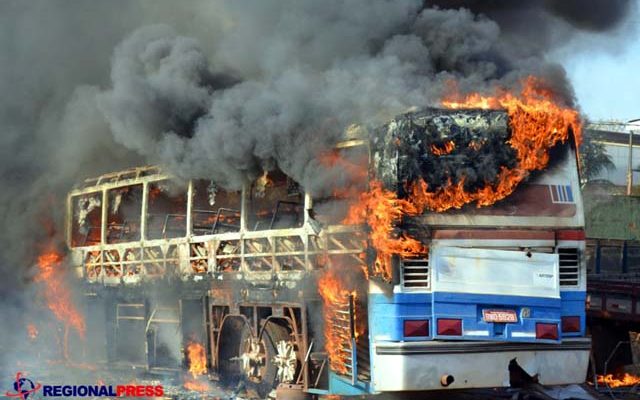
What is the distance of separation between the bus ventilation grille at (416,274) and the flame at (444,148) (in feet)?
3.23

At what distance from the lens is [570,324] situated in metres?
8.20

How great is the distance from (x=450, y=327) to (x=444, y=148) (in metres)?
1.62

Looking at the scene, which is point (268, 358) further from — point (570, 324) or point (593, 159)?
point (593, 159)

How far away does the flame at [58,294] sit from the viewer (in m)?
13.8

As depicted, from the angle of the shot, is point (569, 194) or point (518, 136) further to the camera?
point (569, 194)

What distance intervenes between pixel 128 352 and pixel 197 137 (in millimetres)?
4185

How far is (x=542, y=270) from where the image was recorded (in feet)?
26.1

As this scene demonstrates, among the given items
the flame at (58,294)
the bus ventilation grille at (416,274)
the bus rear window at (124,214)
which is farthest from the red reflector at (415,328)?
the flame at (58,294)

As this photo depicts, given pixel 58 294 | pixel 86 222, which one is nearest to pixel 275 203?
pixel 86 222

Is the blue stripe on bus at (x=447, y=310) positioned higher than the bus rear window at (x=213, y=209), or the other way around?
the bus rear window at (x=213, y=209)

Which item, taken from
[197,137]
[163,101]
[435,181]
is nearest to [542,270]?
[435,181]

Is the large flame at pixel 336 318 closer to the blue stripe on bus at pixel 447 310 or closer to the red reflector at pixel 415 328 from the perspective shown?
the blue stripe on bus at pixel 447 310

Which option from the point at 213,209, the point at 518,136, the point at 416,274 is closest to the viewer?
the point at 416,274

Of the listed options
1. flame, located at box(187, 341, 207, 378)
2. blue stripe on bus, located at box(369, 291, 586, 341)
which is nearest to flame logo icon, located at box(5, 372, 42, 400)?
flame, located at box(187, 341, 207, 378)
